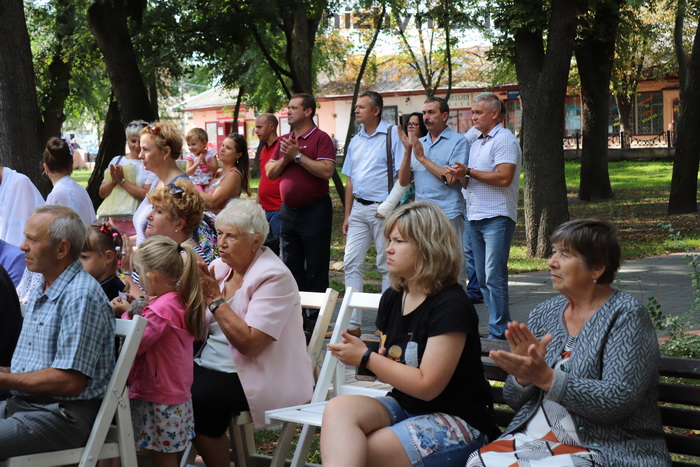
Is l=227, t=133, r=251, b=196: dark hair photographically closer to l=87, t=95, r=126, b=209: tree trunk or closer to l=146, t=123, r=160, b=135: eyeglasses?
l=146, t=123, r=160, b=135: eyeglasses

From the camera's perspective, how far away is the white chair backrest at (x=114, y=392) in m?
3.79

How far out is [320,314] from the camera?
4840mm

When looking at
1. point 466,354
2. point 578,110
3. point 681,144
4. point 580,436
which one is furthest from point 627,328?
point 578,110

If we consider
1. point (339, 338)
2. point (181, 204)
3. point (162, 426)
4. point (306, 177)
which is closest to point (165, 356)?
point (162, 426)

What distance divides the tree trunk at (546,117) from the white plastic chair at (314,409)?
8852 mm

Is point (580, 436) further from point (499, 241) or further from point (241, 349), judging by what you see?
point (499, 241)

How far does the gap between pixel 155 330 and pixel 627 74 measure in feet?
153

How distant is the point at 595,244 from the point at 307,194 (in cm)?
480

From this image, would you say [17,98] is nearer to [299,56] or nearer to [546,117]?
[546,117]

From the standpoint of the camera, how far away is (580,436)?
323 cm

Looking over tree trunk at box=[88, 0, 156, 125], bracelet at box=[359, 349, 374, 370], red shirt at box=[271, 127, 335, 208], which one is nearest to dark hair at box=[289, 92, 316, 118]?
red shirt at box=[271, 127, 335, 208]

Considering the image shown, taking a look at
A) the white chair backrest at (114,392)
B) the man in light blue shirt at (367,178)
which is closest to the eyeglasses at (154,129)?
the man in light blue shirt at (367,178)

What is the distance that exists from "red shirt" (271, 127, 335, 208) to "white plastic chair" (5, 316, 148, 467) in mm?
4051

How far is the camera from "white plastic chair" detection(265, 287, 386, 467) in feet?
13.3
